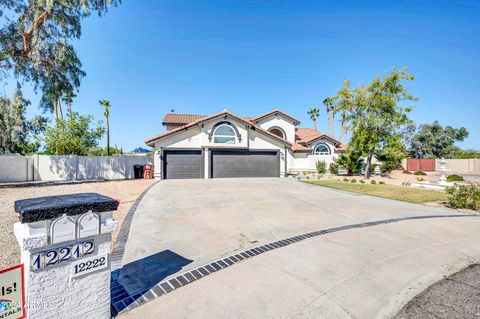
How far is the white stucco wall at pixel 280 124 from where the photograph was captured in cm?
2358

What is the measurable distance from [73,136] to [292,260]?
22931mm

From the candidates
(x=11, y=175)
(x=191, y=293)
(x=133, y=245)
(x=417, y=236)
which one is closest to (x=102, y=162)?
(x=11, y=175)

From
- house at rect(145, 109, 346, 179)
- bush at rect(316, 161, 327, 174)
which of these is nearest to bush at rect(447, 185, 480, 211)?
house at rect(145, 109, 346, 179)

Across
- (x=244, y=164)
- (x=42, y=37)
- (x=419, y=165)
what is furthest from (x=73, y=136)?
(x=419, y=165)

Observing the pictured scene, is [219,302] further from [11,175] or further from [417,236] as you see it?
[11,175]

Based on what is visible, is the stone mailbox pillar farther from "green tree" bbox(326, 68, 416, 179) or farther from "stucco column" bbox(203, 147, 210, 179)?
"green tree" bbox(326, 68, 416, 179)

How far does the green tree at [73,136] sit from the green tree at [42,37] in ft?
17.2

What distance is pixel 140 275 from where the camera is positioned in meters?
3.18

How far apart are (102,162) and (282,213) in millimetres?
17151

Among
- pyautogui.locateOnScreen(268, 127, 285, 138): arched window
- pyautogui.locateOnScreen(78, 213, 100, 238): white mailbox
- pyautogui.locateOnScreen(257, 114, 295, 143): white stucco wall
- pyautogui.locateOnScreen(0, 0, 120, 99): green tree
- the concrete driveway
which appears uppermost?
pyautogui.locateOnScreen(0, 0, 120, 99): green tree

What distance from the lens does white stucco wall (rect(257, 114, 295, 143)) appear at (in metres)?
23.6

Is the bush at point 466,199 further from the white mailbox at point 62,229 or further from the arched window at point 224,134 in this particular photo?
the arched window at point 224,134

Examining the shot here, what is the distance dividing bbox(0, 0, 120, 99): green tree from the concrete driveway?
13345 mm

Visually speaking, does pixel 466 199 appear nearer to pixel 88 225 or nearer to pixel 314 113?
pixel 88 225
